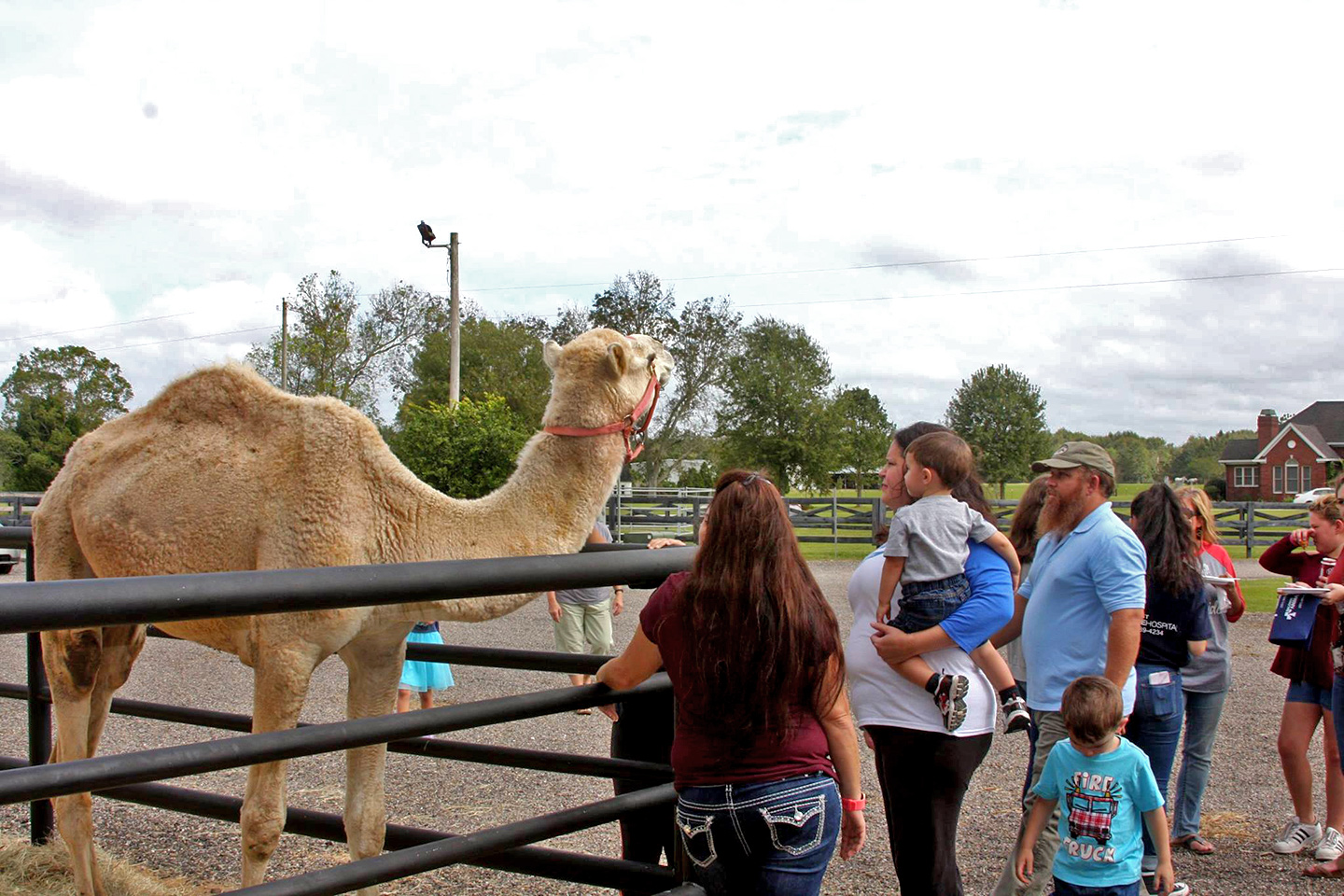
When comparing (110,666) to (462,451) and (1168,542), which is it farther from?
(462,451)

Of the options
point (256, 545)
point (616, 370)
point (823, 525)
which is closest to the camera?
point (256, 545)

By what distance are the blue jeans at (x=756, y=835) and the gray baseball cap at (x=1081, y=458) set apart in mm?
2306

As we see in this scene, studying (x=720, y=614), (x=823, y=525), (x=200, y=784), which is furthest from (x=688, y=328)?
(x=720, y=614)

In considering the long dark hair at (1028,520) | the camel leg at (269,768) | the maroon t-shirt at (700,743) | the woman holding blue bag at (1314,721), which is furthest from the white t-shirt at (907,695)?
the woman holding blue bag at (1314,721)

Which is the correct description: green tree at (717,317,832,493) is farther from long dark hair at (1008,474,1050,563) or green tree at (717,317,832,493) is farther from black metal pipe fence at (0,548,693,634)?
black metal pipe fence at (0,548,693,634)

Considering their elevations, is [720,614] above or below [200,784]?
above

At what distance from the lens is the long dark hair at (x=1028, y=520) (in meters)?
6.03

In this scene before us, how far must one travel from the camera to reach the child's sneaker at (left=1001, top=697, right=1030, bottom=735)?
3.88 metres

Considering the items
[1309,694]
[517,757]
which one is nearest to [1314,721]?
[1309,694]

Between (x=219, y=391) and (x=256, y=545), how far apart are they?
0.66 meters

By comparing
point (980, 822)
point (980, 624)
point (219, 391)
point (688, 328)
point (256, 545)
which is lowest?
point (980, 822)

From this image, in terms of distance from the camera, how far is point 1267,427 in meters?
76.5

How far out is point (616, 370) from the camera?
4223mm

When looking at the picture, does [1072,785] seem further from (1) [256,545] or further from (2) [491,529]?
(1) [256,545]
